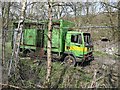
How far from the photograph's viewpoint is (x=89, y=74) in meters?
6.36

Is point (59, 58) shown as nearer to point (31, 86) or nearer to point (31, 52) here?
point (31, 52)

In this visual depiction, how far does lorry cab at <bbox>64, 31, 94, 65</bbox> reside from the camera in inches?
333

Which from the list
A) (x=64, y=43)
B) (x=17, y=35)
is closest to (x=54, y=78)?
(x=17, y=35)

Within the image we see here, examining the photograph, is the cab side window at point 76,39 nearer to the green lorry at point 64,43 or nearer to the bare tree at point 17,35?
the green lorry at point 64,43

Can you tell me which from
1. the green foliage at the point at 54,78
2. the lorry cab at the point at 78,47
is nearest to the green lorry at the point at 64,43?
the lorry cab at the point at 78,47

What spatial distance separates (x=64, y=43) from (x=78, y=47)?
655mm

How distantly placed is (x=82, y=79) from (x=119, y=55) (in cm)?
110

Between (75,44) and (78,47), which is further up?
(75,44)

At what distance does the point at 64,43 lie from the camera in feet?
29.5

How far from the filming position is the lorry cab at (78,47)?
8453 mm

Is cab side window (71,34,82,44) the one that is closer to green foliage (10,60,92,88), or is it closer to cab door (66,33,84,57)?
cab door (66,33,84,57)

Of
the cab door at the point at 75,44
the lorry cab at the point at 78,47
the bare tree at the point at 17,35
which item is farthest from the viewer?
the cab door at the point at 75,44

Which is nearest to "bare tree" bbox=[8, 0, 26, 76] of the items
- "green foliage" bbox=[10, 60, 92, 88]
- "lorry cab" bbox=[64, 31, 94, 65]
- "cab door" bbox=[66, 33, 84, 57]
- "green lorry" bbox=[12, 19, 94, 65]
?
"green foliage" bbox=[10, 60, 92, 88]

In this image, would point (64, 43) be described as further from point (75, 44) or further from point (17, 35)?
point (17, 35)
